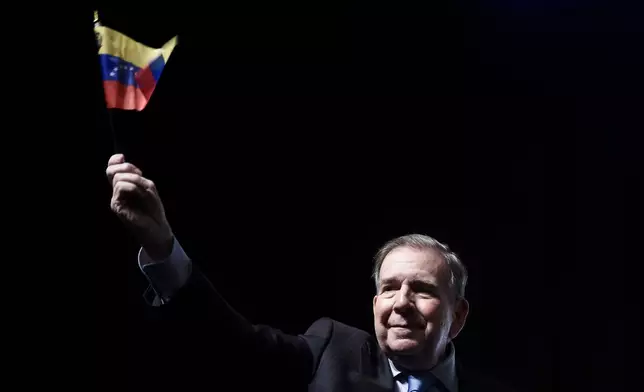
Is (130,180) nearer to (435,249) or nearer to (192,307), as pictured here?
(192,307)

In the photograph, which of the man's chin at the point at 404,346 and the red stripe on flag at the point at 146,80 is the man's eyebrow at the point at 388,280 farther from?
the red stripe on flag at the point at 146,80

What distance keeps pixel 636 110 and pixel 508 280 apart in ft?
2.40

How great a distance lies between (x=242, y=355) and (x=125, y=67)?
733 millimetres

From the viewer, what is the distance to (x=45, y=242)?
235cm

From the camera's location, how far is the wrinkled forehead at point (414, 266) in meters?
2.51

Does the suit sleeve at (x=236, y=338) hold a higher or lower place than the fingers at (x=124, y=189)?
lower

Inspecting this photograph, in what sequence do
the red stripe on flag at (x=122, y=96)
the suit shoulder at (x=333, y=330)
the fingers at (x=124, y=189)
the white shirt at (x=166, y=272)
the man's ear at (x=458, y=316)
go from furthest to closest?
1. the man's ear at (x=458, y=316)
2. the suit shoulder at (x=333, y=330)
3. the red stripe on flag at (x=122, y=96)
4. the white shirt at (x=166, y=272)
5. the fingers at (x=124, y=189)

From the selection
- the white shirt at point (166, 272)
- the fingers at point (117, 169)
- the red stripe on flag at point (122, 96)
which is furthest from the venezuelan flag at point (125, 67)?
the white shirt at point (166, 272)

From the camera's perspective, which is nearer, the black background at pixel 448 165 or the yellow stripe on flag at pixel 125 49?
the yellow stripe on flag at pixel 125 49

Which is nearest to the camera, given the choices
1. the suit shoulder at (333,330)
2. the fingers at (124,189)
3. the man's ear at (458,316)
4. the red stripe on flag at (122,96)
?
the fingers at (124,189)

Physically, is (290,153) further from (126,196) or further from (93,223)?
(126,196)

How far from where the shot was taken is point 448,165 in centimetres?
336

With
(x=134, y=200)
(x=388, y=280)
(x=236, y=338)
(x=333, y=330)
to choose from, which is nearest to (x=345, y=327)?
(x=333, y=330)

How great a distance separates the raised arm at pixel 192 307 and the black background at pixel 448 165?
718 mm
